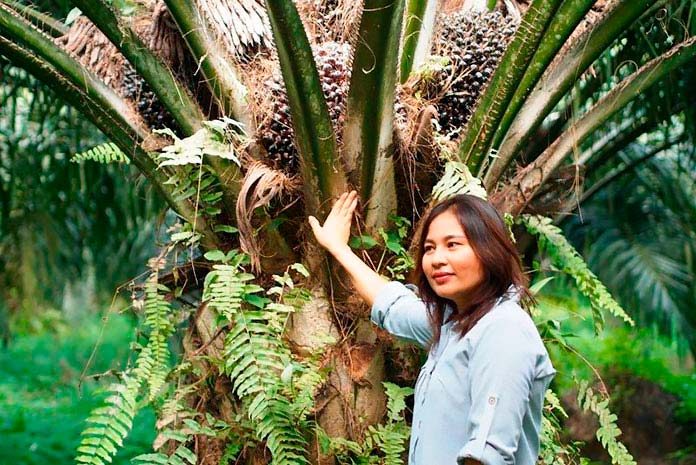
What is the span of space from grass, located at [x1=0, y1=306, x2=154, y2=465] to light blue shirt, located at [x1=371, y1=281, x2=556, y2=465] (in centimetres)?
105

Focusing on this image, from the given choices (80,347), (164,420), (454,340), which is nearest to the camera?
(454,340)

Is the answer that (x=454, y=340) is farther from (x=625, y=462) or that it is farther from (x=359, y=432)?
(x=625, y=462)

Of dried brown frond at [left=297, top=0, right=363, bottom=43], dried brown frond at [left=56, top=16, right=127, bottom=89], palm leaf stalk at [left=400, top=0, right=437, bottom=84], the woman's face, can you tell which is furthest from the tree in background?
the woman's face

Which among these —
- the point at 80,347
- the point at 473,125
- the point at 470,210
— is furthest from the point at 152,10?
the point at 80,347

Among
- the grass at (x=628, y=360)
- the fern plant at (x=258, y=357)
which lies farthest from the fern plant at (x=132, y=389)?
the grass at (x=628, y=360)

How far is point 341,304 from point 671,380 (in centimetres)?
593

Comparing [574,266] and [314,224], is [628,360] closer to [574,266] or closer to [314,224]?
[574,266]

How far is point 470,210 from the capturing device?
1.58 metres

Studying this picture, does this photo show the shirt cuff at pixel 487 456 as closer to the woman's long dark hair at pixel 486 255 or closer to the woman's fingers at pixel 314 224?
the woman's long dark hair at pixel 486 255

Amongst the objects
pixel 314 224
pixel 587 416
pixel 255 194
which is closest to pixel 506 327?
→ pixel 314 224

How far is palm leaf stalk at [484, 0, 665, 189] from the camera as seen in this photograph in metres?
2.11

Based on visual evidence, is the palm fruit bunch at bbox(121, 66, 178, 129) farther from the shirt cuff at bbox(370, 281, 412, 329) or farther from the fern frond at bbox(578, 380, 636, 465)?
the fern frond at bbox(578, 380, 636, 465)

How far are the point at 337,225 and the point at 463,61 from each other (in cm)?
70

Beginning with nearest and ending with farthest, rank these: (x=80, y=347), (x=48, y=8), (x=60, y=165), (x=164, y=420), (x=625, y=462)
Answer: (x=164, y=420) < (x=625, y=462) < (x=48, y=8) < (x=60, y=165) < (x=80, y=347)
